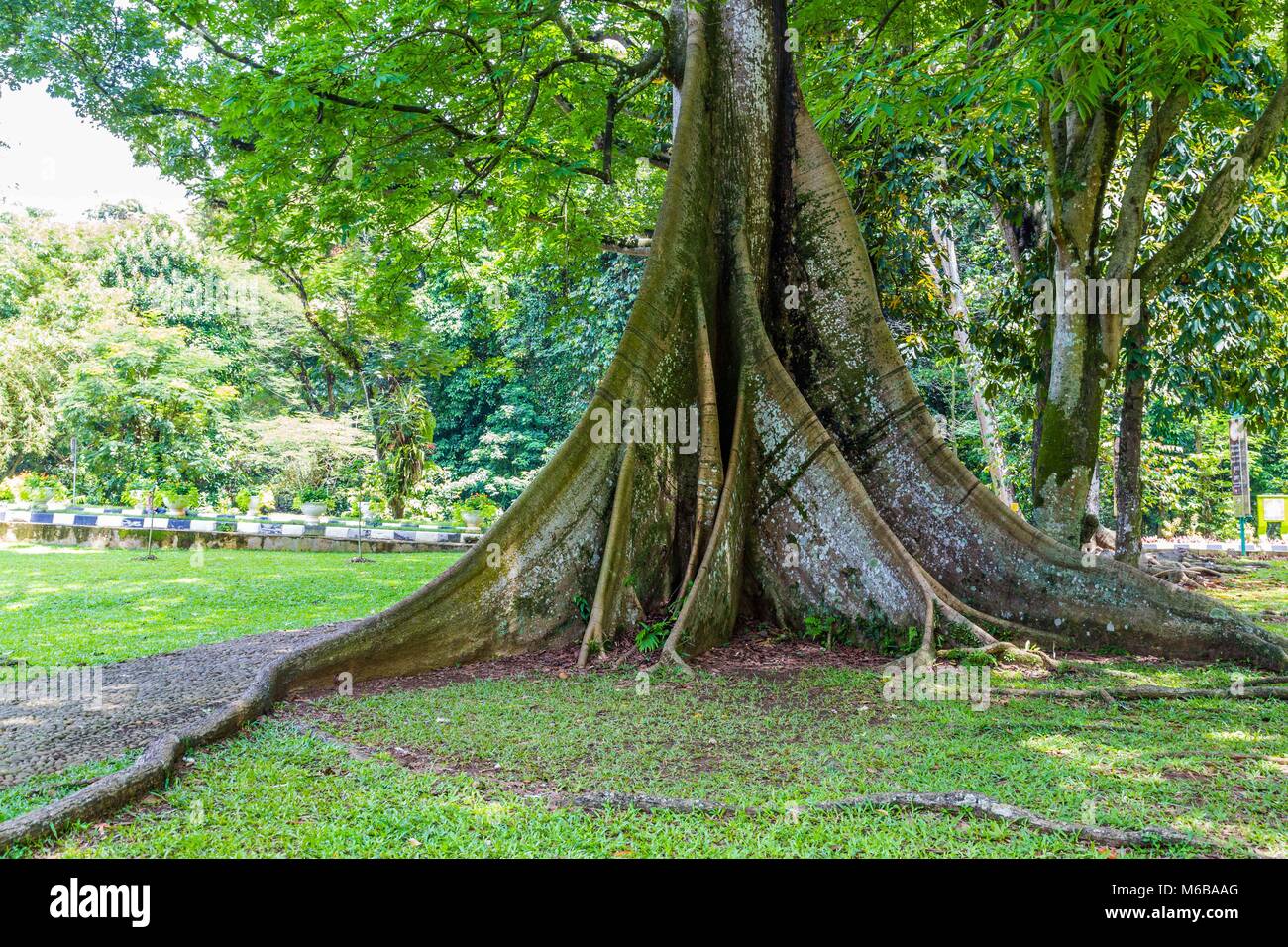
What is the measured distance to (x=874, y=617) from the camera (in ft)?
18.9

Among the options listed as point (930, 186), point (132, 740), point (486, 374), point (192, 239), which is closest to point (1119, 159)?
point (930, 186)

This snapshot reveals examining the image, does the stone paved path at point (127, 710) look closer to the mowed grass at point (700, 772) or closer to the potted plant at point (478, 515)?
the mowed grass at point (700, 772)

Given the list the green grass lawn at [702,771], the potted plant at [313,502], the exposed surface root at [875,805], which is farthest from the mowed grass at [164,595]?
the exposed surface root at [875,805]

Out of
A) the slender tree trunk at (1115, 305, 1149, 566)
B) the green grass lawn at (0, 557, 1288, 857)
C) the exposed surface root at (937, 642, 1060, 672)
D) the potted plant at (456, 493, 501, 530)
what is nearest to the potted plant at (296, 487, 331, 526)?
the potted plant at (456, 493, 501, 530)

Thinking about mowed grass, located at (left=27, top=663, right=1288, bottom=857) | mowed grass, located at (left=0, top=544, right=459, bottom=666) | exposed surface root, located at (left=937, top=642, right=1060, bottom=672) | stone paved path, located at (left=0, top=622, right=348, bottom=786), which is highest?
exposed surface root, located at (left=937, top=642, right=1060, bottom=672)

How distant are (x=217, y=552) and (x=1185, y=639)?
48.1 ft

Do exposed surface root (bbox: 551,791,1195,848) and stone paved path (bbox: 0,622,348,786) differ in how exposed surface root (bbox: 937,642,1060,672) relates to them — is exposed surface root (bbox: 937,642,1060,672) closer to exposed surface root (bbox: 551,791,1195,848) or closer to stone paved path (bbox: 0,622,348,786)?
exposed surface root (bbox: 551,791,1195,848)

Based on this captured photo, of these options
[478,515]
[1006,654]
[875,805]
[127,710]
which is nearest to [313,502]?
[478,515]

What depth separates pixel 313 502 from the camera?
754 inches

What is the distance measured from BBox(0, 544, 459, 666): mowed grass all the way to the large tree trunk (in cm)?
284

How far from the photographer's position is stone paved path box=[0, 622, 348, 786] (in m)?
3.87

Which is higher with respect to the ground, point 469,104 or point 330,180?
point 469,104

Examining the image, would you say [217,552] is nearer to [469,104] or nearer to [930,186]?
[469,104]

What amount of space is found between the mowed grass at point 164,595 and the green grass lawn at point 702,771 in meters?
3.09
